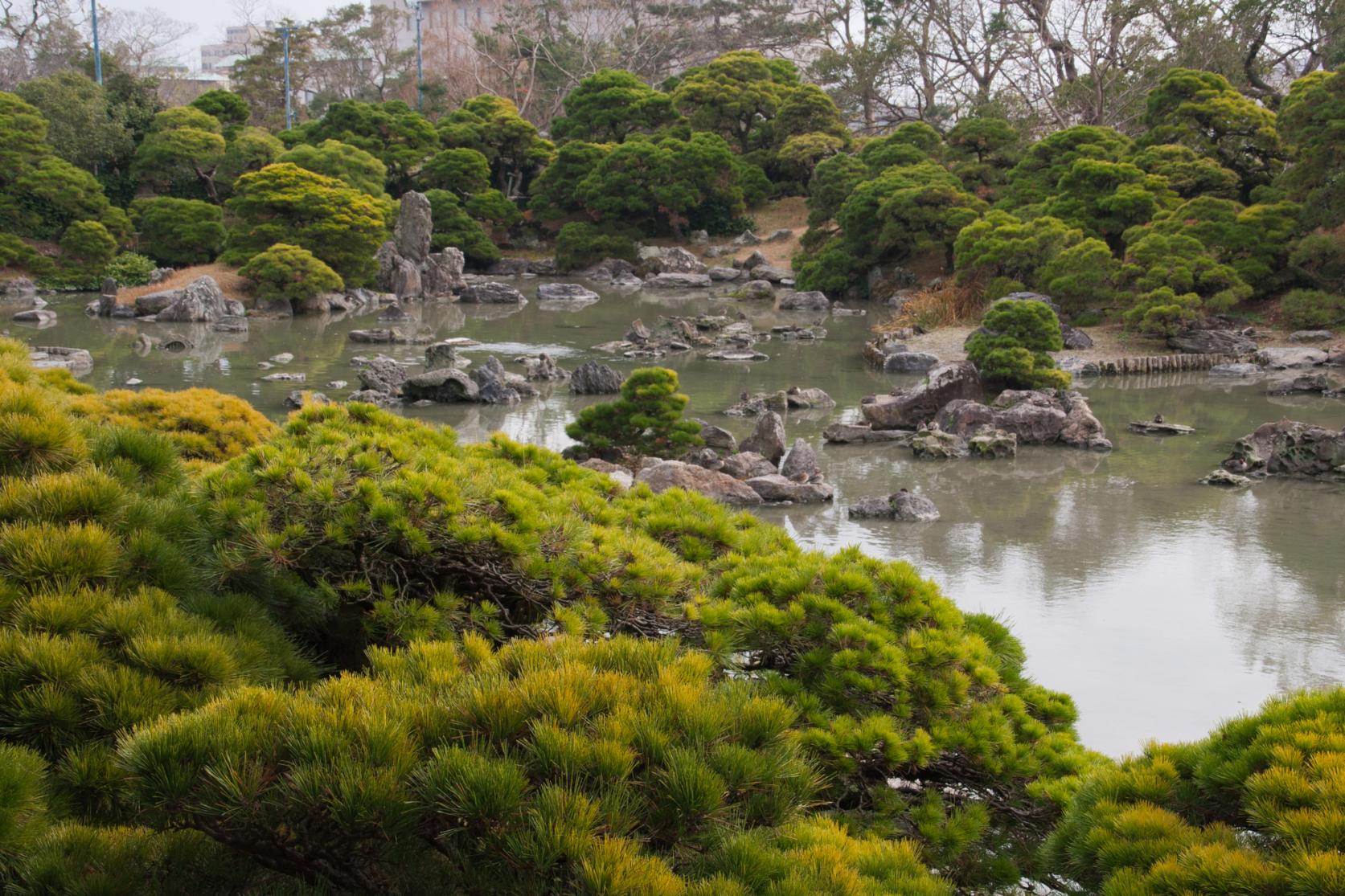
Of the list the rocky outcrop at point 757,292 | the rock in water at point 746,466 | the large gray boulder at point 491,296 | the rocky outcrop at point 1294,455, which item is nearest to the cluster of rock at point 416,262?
the large gray boulder at point 491,296

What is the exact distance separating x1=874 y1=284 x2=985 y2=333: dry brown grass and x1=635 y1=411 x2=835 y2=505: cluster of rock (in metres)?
9.37

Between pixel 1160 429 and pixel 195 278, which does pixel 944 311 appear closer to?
pixel 1160 429

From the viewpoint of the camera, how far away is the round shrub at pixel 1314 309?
1678cm

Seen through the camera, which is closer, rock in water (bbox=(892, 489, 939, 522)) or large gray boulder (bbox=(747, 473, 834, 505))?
rock in water (bbox=(892, 489, 939, 522))

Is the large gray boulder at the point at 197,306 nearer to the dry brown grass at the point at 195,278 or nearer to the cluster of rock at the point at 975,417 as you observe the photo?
the dry brown grass at the point at 195,278

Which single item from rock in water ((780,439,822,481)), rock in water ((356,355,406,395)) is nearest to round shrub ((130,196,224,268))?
rock in water ((356,355,406,395))

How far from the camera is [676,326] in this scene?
18781mm

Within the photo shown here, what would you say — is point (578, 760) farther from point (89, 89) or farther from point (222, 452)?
point (89, 89)

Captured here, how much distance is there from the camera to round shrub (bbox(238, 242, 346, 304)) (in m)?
22.2

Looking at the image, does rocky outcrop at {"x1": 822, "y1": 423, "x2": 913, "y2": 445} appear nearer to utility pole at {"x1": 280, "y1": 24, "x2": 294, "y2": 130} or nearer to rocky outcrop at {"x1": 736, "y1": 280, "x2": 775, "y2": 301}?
rocky outcrop at {"x1": 736, "y1": 280, "x2": 775, "y2": 301}

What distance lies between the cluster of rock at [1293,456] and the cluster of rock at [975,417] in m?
1.45

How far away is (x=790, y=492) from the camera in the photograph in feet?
29.2

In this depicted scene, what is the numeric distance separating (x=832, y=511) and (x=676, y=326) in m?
10.6

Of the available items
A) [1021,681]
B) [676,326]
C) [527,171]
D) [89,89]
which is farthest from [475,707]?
[527,171]
